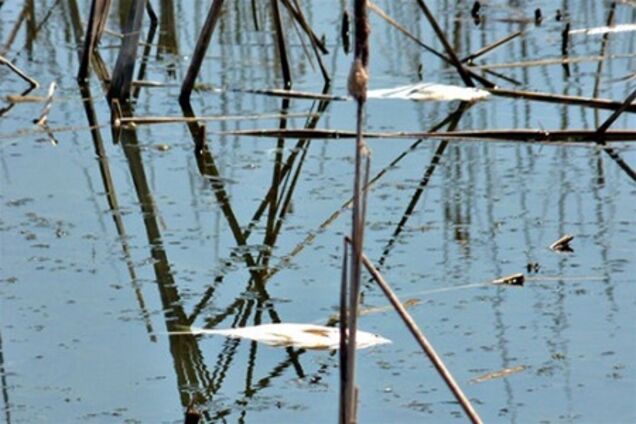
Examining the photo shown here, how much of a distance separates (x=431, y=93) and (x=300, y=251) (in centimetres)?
146

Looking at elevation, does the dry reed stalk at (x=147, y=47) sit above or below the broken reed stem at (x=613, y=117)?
above

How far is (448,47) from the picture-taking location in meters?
4.52

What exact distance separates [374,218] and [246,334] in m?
0.81

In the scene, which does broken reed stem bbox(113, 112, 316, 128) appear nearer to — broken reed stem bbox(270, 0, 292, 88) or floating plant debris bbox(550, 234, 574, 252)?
broken reed stem bbox(270, 0, 292, 88)

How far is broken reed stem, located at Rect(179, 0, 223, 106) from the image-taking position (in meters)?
4.37

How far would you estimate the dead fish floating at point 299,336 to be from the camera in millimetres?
2748

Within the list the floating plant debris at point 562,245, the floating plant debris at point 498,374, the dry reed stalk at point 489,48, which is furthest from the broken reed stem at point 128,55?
the floating plant debris at point 498,374

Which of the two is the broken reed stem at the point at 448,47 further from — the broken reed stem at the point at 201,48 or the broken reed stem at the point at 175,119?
the broken reed stem at the point at 201,48

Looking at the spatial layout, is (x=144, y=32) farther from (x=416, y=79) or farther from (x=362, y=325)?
(x=362, y=325)

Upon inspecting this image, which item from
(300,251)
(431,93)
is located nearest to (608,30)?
(431,93)

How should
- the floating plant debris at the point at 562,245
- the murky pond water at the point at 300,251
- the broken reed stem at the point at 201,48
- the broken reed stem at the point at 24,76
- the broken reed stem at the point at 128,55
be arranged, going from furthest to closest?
the broken reed stem at the point at 24,76
the broken reed stem at the point at 128,55
the broken reed stem at the point at 201,48
the floating plant debris at the point at 562,245
the murky pond water at the point at 300,251

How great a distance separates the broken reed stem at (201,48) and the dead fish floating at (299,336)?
68.3 inches

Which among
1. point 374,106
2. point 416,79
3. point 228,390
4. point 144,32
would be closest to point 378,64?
point 416,79

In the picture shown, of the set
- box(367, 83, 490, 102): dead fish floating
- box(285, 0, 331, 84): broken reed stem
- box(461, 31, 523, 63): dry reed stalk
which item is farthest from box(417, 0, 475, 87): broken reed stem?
box(285, 0, 331, 84): broken reed stem
